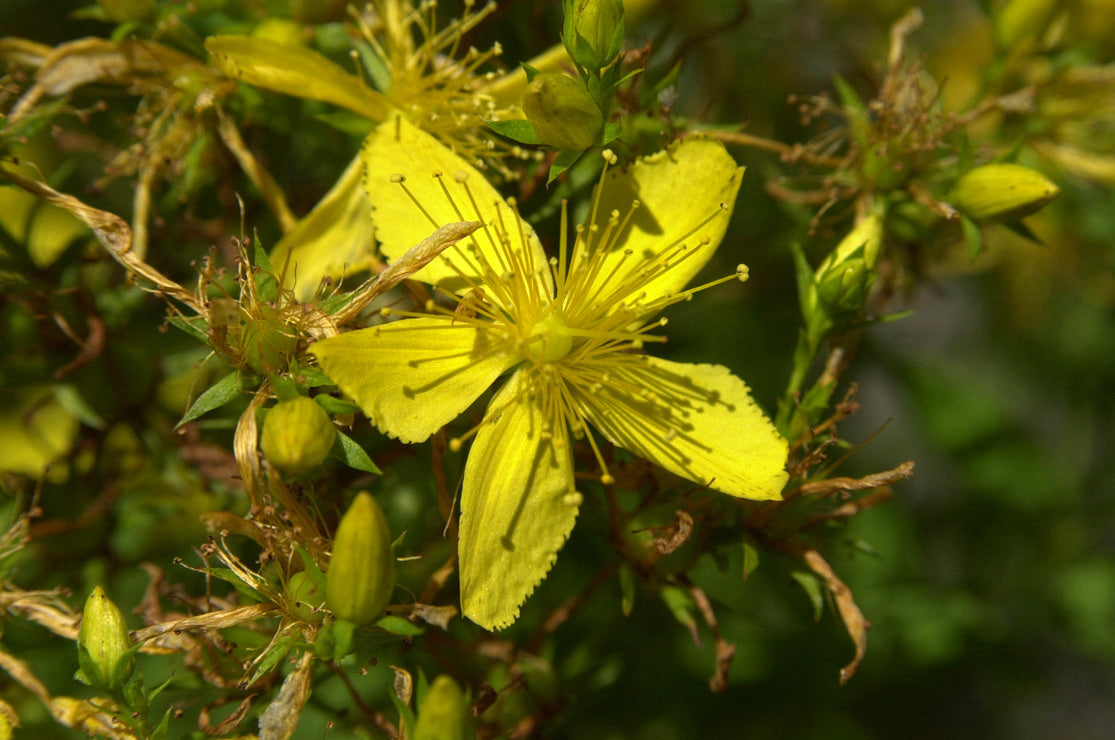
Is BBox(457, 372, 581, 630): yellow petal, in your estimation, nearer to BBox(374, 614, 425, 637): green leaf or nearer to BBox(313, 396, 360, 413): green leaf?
BBox(374, 614, 425, 637): green leaf

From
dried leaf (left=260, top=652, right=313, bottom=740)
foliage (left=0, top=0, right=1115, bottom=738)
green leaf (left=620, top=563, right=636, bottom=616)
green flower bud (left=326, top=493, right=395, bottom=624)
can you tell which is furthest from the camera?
green leaf (left=620, top=563, right=636, bottom=616)

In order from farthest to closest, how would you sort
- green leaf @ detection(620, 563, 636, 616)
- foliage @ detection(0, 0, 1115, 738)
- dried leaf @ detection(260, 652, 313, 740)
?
green leaf @ detection(620, 563, 636, 616)
foliage @ detection(0, 0, 1115, 738)
dried leaf @ detection(260, 652, 313, 740)

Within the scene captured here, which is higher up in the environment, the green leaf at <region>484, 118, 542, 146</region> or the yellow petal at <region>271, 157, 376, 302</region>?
the green leaf at <region>484, 118, 542, 146</region>

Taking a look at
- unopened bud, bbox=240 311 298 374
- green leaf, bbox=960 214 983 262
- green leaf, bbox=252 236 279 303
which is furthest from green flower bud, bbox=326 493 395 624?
green leaf, bbox=960 214 983 262

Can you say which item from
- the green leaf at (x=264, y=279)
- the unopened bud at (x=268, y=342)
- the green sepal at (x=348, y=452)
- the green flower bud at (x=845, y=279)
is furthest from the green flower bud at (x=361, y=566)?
the green flower bud at (x=845, y=279)

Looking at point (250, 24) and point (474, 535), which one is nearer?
point (474, 535)

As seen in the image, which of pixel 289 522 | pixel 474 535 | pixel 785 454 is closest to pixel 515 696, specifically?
pixel 474 535

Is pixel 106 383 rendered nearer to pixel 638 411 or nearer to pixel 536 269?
pixel 536 269
